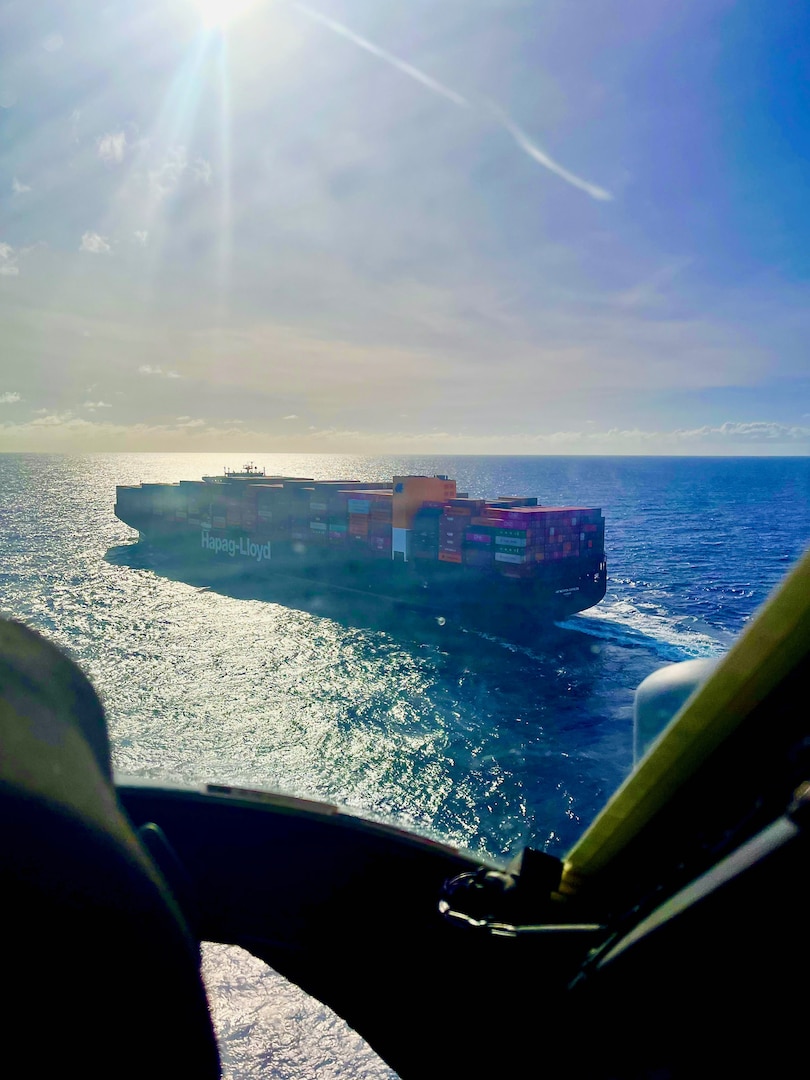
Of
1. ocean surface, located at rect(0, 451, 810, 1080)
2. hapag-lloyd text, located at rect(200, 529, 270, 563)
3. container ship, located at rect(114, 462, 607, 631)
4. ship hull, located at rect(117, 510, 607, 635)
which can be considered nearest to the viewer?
ocean surface, located at rect(0, 451, 810, 1080)

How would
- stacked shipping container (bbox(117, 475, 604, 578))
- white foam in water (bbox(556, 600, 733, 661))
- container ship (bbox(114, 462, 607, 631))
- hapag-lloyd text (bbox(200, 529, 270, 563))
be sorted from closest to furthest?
white foam in water (bbox(556, 600, 733, 661)) → container ship (bbox(114, 462, 607, 631)) → stacked shipping container (bbox(117, 475, 604, 578)) → hapag-lloyd text (bbox(200, 529, 270, 563))

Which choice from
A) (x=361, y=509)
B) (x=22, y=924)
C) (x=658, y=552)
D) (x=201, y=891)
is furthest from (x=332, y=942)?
(x=658, y=552)

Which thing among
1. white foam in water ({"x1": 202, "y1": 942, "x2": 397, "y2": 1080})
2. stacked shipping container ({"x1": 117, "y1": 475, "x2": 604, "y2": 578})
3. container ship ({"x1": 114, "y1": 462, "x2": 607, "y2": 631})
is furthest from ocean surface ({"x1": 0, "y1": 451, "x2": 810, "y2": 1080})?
stacked shipping container ({"x1": 117, "y1": 475, "x2": 604, "y2": 578})

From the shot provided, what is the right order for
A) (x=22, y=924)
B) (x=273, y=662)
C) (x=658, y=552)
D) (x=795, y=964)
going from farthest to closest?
(x=658, y=552)
(x=273, y=662)
(x=795, y=964)
(x=22, y=924)

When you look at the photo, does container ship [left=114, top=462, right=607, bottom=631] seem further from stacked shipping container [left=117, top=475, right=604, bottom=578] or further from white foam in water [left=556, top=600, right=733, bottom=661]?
white foam in water [left=556, top=600, right=733, bottom=661]

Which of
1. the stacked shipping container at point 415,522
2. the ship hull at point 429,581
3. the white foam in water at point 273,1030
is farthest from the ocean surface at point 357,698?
the stacked shipping container at point 415,522

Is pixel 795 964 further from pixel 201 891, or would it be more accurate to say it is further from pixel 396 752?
pixel 396 752
